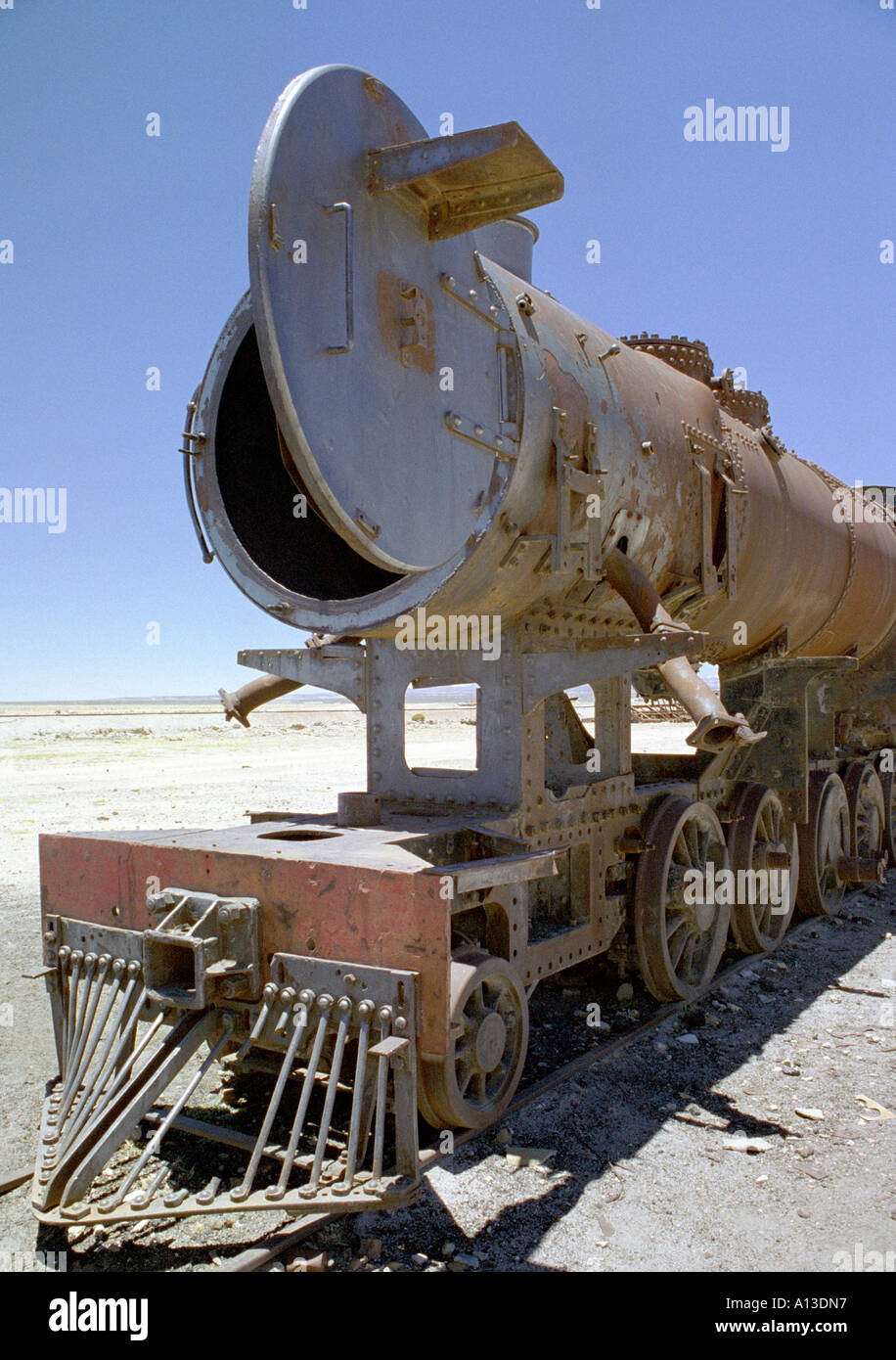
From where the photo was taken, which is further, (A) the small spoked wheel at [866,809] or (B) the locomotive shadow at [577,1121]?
(A) the small spoked wheel at [866,809]

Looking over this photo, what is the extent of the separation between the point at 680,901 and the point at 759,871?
1521mm

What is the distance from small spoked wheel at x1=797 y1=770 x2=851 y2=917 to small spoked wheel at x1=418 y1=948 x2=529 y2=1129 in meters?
4.50

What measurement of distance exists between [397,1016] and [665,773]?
12.4 ft

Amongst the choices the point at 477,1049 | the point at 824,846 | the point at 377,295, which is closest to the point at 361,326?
the point at 377,295

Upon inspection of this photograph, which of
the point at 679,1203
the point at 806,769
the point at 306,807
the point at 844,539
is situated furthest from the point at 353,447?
the point at 306,807

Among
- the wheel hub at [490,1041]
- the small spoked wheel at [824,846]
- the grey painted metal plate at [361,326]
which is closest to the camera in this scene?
the grey painted metal plate at [361,326]

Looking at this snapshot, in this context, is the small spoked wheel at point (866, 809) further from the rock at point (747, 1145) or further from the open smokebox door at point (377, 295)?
the open smokebox door at point (377, 295)

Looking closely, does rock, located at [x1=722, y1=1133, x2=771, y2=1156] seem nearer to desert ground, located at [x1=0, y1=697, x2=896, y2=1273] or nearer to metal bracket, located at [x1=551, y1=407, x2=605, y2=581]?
desert ground, located at [x1=0, y1=697, x2=896, y2=1273]

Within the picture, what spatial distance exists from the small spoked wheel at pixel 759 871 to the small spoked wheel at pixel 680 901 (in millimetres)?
320

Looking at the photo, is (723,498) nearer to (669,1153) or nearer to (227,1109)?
(669,1153)

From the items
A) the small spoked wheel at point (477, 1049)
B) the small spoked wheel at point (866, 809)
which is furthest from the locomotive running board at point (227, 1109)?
the small spoked wheel at point (866, 809)

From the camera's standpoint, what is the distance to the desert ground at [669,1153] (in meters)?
3.24

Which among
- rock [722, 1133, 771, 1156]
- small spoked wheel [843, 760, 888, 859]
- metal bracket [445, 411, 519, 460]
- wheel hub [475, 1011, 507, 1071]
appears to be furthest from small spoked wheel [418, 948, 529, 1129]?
small spoked wheel [843, 760, 888, 859]

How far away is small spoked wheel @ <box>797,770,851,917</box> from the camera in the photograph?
796cm
